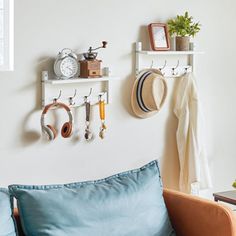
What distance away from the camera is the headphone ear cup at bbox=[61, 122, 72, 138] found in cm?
300

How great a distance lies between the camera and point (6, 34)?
7.85 feet

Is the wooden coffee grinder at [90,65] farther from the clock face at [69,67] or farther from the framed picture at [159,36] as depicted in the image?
the framed picture at [159,36]

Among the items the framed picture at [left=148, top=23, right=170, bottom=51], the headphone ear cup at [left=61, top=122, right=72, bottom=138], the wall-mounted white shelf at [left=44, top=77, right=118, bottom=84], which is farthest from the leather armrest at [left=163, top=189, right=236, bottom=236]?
the framed picture at [left=148, top=23, right=170, bottom=51]

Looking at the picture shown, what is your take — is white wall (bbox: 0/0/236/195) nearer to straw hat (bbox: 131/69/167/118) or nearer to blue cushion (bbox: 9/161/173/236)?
straw hat (bbox: 131/69/167/118)

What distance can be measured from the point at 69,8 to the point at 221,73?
123 cm

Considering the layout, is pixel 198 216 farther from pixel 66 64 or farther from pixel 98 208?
pixel 66 64

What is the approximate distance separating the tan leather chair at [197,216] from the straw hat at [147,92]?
2.12 ft

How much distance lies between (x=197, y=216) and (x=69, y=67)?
984 millimetres

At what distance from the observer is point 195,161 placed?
139 inches

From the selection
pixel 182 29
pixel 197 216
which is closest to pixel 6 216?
pixel 197 216

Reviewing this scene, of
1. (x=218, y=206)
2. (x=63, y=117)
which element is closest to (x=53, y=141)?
(x=63, y=117)

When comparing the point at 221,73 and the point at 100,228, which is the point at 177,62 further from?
the point at 100,228

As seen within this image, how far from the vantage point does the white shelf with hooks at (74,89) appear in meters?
2.96

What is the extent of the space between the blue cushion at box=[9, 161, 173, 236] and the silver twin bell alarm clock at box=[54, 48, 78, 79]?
61 cm
